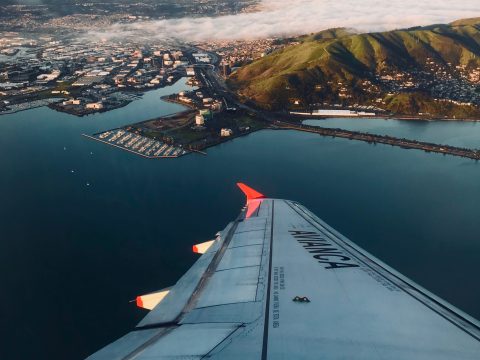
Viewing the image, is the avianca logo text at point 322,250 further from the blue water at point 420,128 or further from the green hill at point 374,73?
the green hill at point 374,73

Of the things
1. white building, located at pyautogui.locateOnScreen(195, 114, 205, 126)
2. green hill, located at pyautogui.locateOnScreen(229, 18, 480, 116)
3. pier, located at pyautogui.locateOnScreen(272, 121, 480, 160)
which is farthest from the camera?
green hill, located at pyautogui.locateOnScreen(229, 18, 480, 116)

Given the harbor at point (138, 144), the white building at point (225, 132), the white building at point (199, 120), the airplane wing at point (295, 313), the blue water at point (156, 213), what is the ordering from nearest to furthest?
the airplane wing at point (295, 313)
the blue water at point (156, 213)
the harbor at point (138, 144)
the white building at point (225, 132)
the white building at point (199, 120)

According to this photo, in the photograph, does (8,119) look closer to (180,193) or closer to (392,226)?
(180,193)

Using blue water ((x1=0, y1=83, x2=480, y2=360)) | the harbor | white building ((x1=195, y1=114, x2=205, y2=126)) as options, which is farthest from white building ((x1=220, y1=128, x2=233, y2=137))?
the harbor

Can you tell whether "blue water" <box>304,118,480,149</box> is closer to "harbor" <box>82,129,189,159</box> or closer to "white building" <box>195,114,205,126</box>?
"white building" <box>195,114,205,126</box>

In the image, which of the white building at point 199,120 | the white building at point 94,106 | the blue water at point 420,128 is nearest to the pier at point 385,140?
the blue water at point 420,128

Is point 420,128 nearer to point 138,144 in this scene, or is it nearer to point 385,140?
point 385,140
